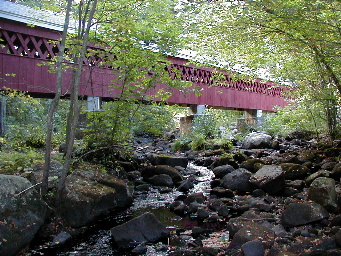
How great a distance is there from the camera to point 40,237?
3184 mm

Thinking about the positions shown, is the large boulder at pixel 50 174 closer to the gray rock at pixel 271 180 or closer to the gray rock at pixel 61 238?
the gray rock at pixel 61 238

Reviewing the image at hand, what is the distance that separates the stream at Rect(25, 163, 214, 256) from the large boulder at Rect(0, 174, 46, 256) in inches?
8.9

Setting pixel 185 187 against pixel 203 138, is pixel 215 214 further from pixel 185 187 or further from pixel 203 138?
pixel 203 138

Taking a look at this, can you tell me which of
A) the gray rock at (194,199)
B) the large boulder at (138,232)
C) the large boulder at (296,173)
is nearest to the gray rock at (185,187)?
the gray rock at (194,199)

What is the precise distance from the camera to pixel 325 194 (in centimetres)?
359

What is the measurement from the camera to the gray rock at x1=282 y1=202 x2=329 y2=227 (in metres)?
3.26

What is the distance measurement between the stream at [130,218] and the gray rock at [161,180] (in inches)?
8.1

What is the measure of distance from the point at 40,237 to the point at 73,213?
429 millimetres

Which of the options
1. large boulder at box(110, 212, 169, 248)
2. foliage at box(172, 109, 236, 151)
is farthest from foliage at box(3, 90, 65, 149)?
foliage at box(172, 109, 236, 151)

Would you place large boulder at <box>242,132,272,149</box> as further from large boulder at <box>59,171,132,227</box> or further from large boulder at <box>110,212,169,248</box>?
large boulder at <box>110,212,169,248</box>

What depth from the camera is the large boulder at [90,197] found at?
3.51 metres

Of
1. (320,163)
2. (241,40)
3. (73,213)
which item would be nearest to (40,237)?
(73,213)

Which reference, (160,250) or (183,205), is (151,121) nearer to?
(183,205)

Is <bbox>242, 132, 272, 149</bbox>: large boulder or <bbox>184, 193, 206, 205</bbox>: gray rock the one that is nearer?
<bbox>184, 193, 206, 205</bbox>: gray rock
